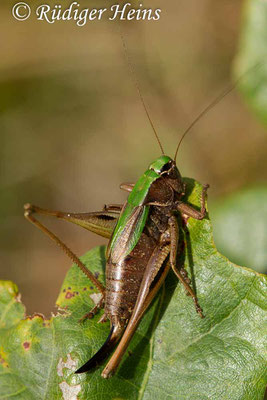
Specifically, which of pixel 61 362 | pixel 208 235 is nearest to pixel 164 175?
A: pixel 208 235

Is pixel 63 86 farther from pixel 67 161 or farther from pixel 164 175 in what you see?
pixel 164 175

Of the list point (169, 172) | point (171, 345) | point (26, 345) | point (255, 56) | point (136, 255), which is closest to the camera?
point (171, 345)

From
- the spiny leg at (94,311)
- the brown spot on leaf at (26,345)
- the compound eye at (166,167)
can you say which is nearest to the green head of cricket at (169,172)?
the compound eye at (166,167)

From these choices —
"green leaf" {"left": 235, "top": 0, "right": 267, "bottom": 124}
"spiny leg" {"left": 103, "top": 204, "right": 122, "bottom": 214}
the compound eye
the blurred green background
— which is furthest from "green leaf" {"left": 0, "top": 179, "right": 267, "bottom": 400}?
the blurred green background

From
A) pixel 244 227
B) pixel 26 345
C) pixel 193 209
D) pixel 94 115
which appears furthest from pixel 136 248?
pixel 94 115

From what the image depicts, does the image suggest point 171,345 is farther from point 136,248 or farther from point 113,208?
point 113,208

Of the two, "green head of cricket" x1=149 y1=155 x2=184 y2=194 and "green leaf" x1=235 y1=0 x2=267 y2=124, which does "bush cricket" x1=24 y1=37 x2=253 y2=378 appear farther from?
"green leaf" x1=235 y1=0 x2=267 y2=124

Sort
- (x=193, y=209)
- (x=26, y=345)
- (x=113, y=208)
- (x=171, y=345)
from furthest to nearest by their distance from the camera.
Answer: (x=113, y=208) → (x=193, y=209) → (x=26, y=345) → (x=171, y=345)
